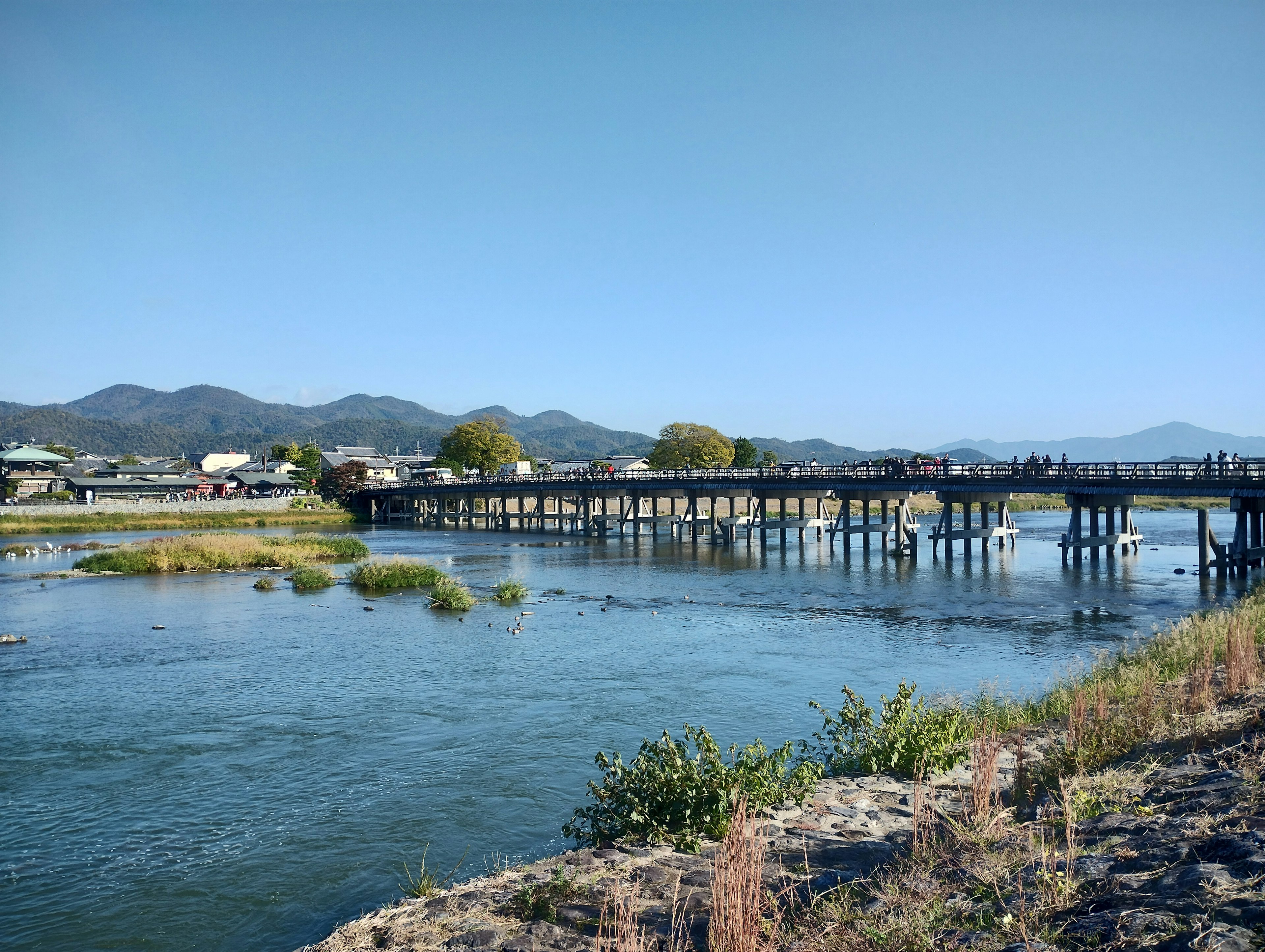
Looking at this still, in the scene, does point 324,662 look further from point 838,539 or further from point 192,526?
point 192,526

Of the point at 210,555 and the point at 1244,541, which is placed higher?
the point at 1244,541

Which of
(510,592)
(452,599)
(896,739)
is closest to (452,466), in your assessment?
(510,592)

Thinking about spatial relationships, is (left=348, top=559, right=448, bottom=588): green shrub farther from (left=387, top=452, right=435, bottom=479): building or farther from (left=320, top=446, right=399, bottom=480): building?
(left=387, top=452, right=435, bottom=479): building

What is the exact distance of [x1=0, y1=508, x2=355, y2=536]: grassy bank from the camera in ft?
254

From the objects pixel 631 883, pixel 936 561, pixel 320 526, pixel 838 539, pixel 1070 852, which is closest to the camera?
pixel 1070 852

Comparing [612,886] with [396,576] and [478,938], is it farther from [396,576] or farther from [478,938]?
[396,576]

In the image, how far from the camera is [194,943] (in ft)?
31.7

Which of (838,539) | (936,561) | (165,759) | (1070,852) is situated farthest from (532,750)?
(838,539)

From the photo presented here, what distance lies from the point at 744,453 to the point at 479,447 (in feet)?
135

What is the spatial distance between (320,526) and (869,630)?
223 ft

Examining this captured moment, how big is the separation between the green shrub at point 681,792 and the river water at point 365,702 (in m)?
1.10

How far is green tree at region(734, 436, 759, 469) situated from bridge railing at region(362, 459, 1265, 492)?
51371mm

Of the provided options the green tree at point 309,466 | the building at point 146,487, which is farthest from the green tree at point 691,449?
the building at point 146,487

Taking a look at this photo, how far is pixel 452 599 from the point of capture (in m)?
33.4
